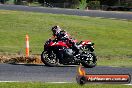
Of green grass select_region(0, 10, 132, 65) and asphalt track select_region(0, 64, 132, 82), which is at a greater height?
asphalt track select_region(0, 64, 132, 82)

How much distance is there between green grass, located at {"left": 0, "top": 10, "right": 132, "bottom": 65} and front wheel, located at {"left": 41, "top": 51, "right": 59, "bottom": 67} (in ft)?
16.6

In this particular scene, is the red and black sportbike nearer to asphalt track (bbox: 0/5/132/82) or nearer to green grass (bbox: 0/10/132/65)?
asphalt track (bbox: 0/5/132/82)

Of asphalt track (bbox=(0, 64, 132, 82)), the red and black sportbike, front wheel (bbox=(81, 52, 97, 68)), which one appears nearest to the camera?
Answer: asphalt track (bbox=(0, 64, 132, 82))

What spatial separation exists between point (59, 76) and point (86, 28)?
2041cm

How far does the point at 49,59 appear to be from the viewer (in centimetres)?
1794

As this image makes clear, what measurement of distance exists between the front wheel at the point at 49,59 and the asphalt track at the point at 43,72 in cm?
32

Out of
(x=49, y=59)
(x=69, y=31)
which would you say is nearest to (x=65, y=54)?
(x=49, y=59)

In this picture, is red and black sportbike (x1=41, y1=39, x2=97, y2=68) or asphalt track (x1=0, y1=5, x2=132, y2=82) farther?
red and black sportbike (x1=41, y1=39, x2=97, y2=68)

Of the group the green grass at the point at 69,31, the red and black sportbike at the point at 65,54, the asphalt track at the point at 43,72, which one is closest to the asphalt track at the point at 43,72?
the asphalt track at the point at 43,72

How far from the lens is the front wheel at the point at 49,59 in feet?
58.5

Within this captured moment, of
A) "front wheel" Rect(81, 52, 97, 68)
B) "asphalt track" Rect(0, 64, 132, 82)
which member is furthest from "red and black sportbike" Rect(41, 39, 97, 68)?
"asphalt track" Rect(0, 64, 132, 82)

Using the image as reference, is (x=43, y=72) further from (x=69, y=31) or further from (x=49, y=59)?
(x=69, y=31)

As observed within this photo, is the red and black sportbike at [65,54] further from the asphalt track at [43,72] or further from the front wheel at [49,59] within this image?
the asphalt track at [43,72]

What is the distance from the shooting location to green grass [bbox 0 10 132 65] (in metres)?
25.9
